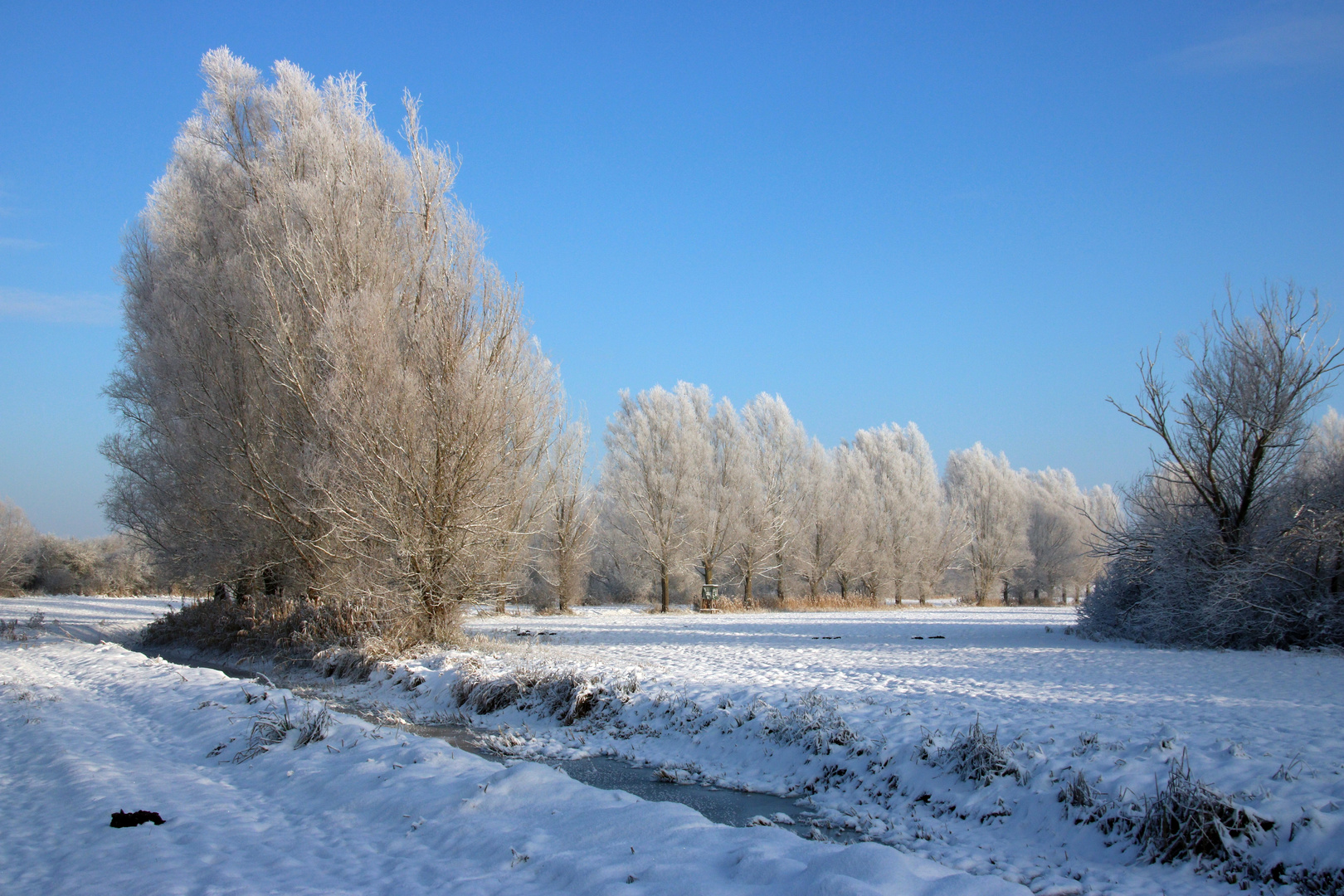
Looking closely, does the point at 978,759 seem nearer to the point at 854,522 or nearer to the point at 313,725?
the point at 313,725

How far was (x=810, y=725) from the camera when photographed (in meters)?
6.75

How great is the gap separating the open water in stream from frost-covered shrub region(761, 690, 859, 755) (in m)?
0.75

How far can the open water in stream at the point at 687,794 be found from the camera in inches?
203

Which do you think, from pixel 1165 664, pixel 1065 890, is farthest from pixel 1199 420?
pixel 1065 890

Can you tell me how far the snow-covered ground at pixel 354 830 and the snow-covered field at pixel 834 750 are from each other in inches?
1.2

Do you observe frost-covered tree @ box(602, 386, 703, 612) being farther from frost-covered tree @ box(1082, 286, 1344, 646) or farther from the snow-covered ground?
the snow-covered ground

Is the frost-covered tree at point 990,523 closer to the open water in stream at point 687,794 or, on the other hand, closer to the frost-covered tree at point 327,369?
the frost-covered tree at point 327,369

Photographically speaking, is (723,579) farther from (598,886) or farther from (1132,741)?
(598,886)

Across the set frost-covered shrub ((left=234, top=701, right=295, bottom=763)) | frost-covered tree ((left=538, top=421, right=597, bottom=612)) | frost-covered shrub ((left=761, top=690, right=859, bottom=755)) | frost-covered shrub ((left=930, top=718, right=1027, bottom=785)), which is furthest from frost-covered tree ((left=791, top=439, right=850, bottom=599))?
frost-covered shrub ((left=234, top=701, right=295, bottom=763))

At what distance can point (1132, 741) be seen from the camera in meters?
5.76

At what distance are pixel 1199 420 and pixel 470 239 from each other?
14.5 meters

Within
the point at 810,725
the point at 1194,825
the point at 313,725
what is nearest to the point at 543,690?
the point at 313,725

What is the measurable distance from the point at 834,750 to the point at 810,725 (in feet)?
1.36

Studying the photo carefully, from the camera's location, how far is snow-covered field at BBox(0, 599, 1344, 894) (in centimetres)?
414
